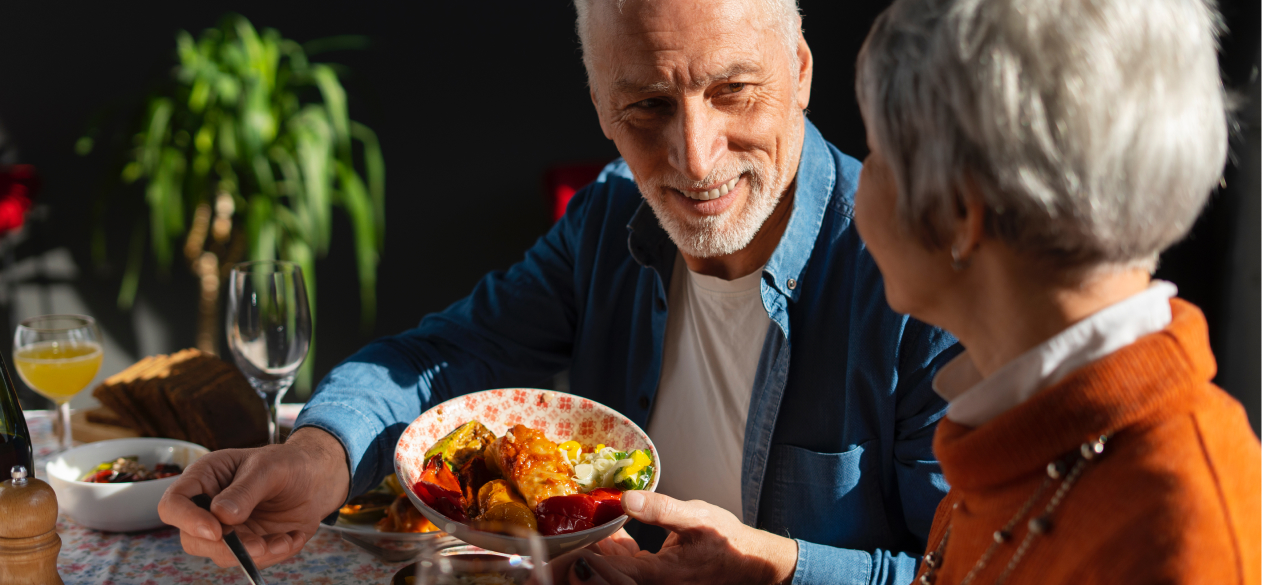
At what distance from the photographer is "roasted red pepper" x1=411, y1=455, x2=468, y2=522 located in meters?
1.00

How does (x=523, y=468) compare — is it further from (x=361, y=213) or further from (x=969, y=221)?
(x=361, y=213)

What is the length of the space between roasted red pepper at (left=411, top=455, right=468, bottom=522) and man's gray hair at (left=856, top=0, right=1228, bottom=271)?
25.0 inches

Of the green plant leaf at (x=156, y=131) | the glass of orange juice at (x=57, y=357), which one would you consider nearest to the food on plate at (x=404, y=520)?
the glass of orange juice at (x=57, y=357)

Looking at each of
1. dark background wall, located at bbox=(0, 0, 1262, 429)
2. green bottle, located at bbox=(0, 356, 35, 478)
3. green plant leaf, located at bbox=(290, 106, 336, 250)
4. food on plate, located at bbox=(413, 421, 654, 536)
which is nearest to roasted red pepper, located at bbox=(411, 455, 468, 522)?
food on plate, located at bbox=(413, 421, 654, 536)

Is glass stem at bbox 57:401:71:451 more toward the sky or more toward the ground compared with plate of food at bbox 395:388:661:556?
more toward the ground

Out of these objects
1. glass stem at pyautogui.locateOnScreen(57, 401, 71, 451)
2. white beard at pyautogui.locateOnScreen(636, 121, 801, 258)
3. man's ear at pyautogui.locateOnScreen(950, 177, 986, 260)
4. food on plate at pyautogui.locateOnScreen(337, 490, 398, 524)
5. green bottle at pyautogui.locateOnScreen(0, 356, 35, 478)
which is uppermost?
man's ear at pyautogui.locateOnScreen(950, 177, 986, 260)

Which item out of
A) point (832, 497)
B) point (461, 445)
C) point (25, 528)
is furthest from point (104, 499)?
point (832, 497)

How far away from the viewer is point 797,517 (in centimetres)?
133

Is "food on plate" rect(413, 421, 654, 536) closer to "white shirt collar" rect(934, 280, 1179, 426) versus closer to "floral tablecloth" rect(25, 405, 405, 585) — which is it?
"floral tablecloth" rect(25, 405, 405, 585)

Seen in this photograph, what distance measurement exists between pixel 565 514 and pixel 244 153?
2.46 m

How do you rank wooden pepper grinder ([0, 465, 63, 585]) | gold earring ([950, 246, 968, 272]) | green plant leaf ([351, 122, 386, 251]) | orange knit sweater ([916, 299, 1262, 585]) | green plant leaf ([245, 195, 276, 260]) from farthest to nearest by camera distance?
1. green plant leaf ([351, 122, 386, 251])
2. green plant leaf ([245, 195, 276, 260])
3. wooden pepper grinder ([0, 465, 63, 585])
4. gold earring ([950, 246, 968, 272])
5. orange knit sweater ([916, 299, 1262, 585])

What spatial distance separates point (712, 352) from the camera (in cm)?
150

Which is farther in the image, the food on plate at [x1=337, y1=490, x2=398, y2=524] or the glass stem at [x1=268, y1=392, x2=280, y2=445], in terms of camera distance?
the glass stem at [x1=268, y1=392, x2=280, y2=445]

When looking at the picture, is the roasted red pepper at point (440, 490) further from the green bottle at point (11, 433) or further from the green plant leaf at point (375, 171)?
the green plant leaf at point (375, 171)
